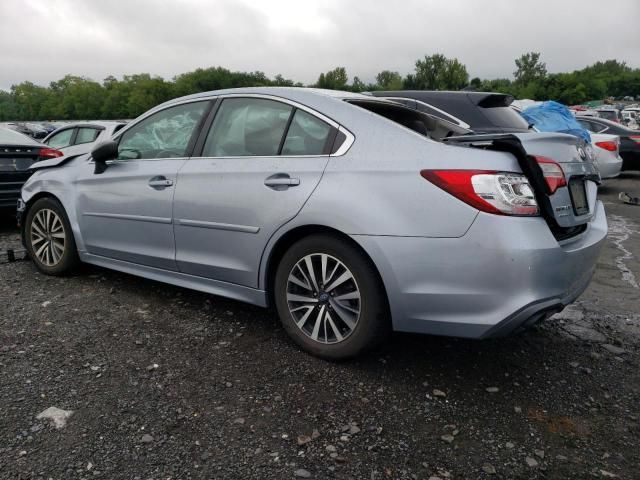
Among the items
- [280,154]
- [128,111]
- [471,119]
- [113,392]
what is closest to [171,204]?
[280,154]

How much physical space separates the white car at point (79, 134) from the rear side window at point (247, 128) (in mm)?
6419

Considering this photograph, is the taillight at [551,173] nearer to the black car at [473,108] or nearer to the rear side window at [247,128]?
the rear side window at [247,128]

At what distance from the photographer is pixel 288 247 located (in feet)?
10.8

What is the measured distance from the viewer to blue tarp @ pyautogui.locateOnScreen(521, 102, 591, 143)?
9.06 m

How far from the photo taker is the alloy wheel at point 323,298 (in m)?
3.05

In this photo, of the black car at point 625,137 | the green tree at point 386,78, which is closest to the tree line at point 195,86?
the green tree at point 386,78

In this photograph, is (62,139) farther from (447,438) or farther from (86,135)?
(447,438)

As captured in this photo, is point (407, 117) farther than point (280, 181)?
Yes

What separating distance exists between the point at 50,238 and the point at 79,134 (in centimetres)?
656

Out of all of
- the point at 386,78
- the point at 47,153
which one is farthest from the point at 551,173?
the point at 386,78

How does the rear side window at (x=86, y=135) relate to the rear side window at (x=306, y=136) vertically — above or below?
below

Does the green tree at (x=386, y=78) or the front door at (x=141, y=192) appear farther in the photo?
the green tree at (x=386, y=78)

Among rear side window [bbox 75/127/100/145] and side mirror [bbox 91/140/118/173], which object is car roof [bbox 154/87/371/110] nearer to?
side mirror [bbox 91/140/118/173]

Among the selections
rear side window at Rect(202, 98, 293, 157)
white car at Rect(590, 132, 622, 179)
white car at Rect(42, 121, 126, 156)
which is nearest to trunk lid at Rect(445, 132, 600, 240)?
rear side window at Rect(202, 98, 293, 157)
